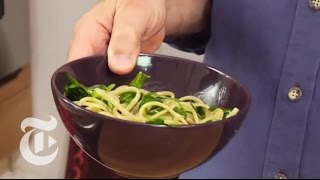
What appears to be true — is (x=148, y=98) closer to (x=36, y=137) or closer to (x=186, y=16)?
(x=36, y=137)

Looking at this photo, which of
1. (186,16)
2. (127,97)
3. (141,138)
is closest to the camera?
(141,138)

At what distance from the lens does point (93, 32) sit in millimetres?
520

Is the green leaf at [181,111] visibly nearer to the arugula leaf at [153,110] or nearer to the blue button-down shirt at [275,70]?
the arugula leaf at [153,110]

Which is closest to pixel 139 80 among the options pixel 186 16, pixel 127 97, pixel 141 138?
pixel 127 97

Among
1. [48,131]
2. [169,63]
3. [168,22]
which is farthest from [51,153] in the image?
[168,22]

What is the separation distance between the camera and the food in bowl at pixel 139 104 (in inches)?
17.1

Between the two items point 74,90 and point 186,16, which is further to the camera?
point 186,16

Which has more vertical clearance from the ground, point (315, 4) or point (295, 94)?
point (315, 4)

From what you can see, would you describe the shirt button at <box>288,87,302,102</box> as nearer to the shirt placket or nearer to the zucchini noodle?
the shirt placket

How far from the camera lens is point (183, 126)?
376 millimetres

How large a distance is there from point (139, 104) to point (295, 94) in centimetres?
Result: 28

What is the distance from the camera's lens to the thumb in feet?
1.56

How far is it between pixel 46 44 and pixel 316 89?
33cm

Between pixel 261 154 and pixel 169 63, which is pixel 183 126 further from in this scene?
pixel 261 154
